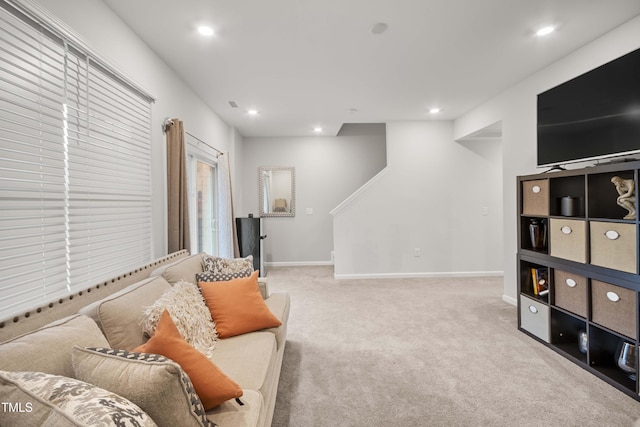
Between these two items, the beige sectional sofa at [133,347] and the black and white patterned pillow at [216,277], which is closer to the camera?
the beige sectional sofa at [133,347]

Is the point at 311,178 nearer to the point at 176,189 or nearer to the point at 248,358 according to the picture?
the point at 176,189

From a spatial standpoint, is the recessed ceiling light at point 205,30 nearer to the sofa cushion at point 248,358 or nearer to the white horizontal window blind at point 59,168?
the white horizontal window blind at point 59,168

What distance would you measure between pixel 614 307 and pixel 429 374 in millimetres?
1306

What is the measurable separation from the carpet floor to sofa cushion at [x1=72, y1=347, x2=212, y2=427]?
106 centimetres

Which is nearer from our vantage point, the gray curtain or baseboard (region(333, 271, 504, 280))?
the gray curtain

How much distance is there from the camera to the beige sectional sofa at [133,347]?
0.87 metres

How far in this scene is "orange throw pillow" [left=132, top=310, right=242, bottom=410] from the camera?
1088 millimetres

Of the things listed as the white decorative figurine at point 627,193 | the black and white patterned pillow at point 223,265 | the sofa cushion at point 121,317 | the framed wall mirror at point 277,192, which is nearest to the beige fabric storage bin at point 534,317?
the white decorative figurine at point 627,193

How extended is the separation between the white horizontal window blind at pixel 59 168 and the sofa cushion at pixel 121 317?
250 mm

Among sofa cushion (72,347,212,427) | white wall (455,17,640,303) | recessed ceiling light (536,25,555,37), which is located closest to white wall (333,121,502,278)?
white wall (455,17,640,303)

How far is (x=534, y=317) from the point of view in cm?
277

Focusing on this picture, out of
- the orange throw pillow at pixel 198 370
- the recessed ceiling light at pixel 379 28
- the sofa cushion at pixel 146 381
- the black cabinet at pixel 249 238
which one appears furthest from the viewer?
the black cabinet at pixel 249 238

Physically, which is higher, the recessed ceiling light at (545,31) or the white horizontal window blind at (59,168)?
the recessed ceiling light at (545,31)

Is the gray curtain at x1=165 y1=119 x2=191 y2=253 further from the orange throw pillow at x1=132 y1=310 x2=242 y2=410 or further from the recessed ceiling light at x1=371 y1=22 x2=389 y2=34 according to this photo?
the recessed ceiling light at x1=371 y1=22 x2=389 y2=34
